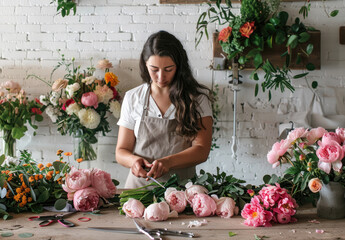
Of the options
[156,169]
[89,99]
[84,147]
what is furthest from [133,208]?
[84,147]

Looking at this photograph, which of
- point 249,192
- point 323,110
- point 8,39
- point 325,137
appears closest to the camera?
point 325,137

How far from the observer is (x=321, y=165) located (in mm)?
1458

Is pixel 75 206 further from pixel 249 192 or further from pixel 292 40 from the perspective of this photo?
pixel 292 40

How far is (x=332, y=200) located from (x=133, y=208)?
733mm

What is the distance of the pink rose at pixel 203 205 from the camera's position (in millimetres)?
1537

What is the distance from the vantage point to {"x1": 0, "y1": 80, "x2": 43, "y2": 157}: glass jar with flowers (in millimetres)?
3111

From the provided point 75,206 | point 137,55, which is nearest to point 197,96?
point 75,206

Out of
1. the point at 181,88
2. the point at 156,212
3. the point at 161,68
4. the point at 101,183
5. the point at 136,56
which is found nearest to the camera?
the point at 156,212

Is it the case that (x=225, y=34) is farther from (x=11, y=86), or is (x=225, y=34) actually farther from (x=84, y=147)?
(x=11, y=86)

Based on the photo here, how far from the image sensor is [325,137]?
145cm

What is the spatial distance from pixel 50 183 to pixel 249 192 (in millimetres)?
828

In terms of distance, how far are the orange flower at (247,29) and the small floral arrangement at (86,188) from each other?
1.82 metres

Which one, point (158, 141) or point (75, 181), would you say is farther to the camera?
point (158, 141)

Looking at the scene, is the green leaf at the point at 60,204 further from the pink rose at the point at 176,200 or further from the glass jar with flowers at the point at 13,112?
the glass jar with flowers at the point at 13,112
